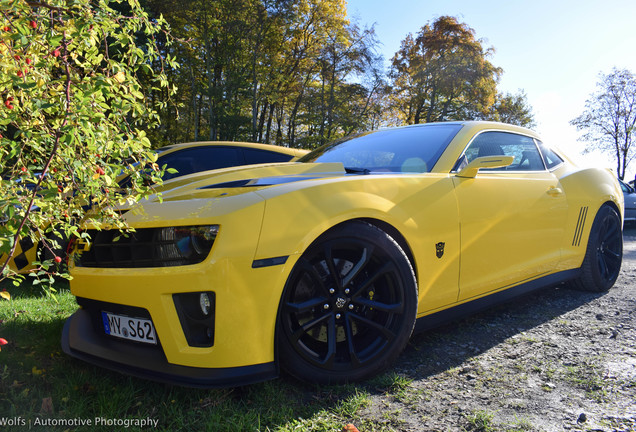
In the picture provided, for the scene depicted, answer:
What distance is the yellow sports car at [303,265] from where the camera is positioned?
5.70ft

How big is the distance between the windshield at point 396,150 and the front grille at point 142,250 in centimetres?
130

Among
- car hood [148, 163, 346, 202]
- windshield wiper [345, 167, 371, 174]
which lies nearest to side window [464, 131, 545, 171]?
windshield wiper [345, 167, 371, 174]

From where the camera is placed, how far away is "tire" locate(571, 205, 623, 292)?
3676mm

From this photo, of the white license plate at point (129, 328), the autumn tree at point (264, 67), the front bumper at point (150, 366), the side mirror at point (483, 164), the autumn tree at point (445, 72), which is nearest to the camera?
the front bumper at point (150, 366)

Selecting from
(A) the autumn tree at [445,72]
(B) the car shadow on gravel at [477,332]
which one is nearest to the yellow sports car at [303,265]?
(B) the car shadow on gravel at [477,332]

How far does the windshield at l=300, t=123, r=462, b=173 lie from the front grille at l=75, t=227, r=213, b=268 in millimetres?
1304

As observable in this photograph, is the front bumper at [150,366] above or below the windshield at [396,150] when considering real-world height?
below

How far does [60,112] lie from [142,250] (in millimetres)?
642

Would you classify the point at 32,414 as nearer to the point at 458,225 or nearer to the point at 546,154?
the point at 458,225

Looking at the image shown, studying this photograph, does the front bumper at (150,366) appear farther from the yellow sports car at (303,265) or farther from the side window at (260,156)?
the side window at (260,156)

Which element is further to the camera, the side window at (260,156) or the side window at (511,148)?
the side window at (260,156)

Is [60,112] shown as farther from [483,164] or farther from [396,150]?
[483,164]

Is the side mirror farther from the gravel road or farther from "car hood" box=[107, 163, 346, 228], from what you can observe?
the gravel road

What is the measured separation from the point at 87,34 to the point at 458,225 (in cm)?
203
